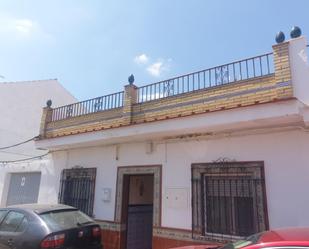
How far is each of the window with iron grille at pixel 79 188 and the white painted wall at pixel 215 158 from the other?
0.20m

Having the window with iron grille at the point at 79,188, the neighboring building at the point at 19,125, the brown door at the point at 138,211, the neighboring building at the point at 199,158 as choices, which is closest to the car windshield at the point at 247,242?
the neighboring building at the point at 199,158

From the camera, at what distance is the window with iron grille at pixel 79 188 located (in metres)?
8.90

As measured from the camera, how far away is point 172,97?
294 inches

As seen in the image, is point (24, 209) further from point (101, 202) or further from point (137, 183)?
point (137, 183)

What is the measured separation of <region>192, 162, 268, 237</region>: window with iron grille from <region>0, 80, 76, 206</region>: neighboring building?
7272mm

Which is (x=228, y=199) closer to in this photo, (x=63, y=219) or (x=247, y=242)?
(x=63, y=219)

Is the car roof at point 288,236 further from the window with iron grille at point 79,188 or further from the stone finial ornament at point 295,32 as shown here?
the window with iron grille at point 79,188

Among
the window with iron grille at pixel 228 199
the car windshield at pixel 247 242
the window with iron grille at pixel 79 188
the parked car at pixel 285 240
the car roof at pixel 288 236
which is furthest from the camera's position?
the window with iron grille at pixel 79 188

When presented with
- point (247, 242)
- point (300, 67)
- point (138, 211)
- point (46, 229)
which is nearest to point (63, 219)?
point (46, 229)

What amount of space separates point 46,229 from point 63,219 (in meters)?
0.50

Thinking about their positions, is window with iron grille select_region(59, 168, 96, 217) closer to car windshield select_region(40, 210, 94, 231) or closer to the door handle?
car windshield select_region(40, 210, 94, 231)

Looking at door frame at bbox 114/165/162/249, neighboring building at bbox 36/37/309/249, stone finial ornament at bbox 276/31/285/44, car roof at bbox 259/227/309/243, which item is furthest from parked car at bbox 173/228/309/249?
door frame at bbox 114/165/162/249

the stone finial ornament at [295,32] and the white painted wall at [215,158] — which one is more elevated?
the stone finial ornament at [295,32]

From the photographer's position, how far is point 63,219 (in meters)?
5.70
